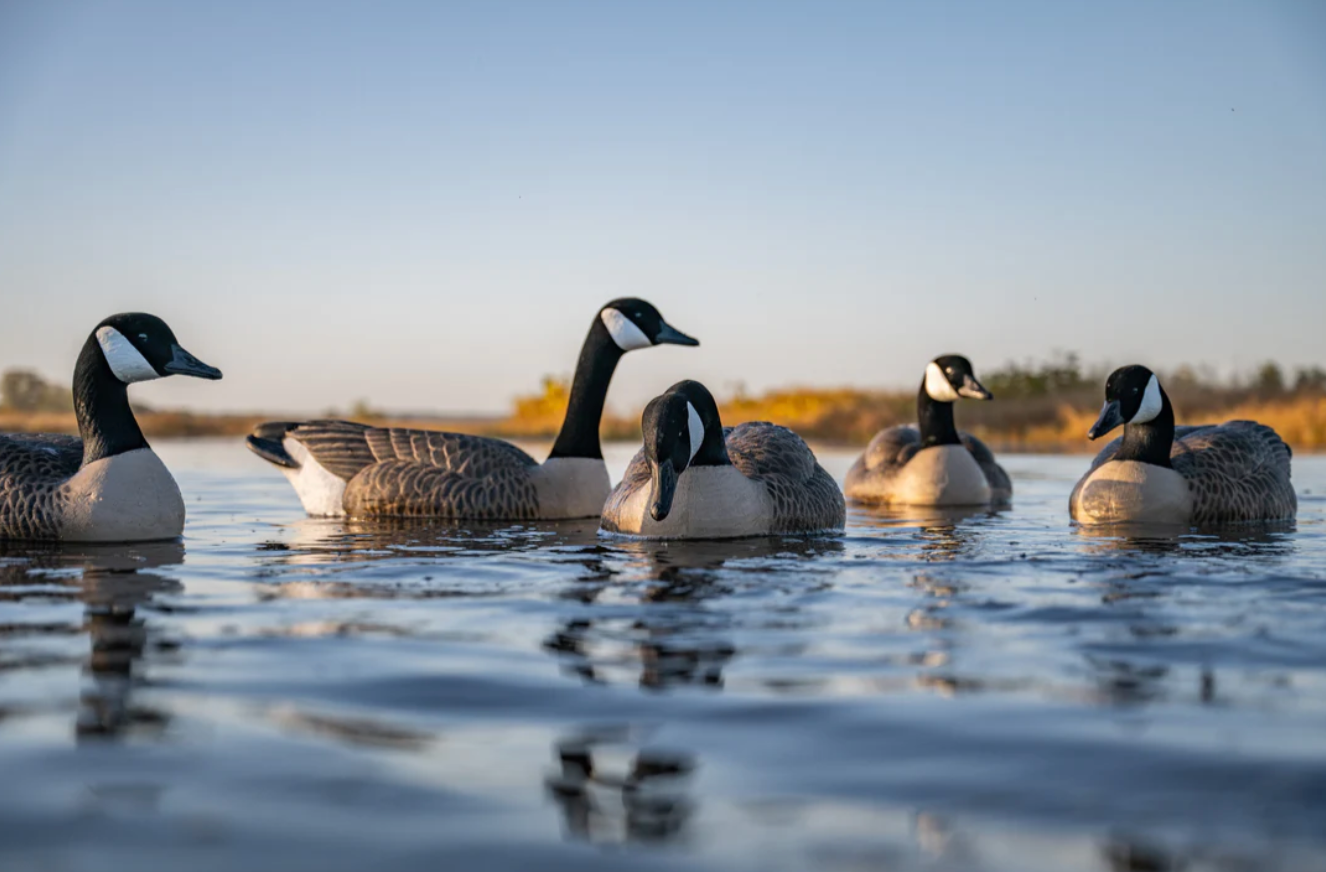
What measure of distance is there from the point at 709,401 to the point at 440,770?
612 cm

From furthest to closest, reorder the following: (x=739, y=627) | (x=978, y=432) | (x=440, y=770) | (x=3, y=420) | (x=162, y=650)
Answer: (x=3, y=420) < (x=978, y=432) < (x=739, y=627) < (x=162, y=650) < (x=440, y=770)

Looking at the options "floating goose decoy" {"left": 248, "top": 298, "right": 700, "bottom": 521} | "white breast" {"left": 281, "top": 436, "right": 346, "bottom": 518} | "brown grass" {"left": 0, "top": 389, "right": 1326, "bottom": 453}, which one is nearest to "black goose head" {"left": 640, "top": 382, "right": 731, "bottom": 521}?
"floating goose decoy" {"left": 248, "top": 298, "right": 700, "bottom": 521}

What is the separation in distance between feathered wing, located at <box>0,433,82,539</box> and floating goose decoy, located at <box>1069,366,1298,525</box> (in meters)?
8.13

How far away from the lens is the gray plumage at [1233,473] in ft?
38.3

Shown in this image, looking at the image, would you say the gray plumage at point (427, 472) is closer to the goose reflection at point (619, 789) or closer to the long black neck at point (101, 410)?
the long black neck at point (101, 410)

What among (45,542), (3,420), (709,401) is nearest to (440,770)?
(709,401)

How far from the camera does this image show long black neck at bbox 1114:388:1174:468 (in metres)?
11.8

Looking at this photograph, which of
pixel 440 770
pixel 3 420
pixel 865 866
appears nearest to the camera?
pixel 865 866

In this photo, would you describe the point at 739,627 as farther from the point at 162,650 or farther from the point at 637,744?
the point at 162,650

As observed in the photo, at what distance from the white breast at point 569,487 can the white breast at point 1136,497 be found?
4.34m

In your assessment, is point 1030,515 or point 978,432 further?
point 978,432

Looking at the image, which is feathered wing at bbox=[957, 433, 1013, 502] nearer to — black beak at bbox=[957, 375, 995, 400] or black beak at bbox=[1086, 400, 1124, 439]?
black beak at bbox=[957, 375, 995, 400]

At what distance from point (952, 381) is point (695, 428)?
252 inches

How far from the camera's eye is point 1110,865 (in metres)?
2.92
